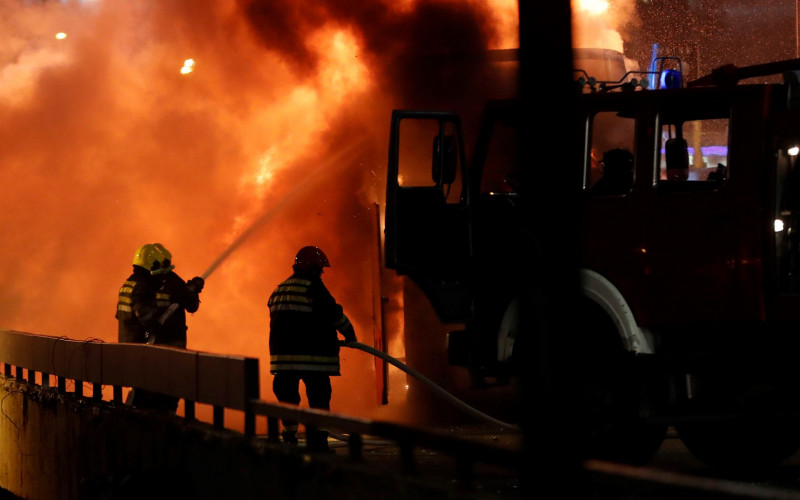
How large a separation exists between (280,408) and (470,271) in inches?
117

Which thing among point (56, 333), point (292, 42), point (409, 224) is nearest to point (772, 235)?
point (409, 224)

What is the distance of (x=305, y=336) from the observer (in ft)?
30.7

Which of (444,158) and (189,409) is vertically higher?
(444,158)

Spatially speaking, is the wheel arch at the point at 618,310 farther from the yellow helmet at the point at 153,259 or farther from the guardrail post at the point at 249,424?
the yellow helmet at the point at 153,259

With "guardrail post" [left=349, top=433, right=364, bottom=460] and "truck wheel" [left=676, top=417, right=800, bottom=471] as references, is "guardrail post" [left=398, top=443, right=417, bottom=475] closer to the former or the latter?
"guardrail post" [left=349, top=433, right=364, bottom=460]

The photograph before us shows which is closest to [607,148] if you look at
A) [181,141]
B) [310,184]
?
[310,184]

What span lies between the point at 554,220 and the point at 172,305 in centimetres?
756

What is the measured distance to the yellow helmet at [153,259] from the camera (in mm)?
10828

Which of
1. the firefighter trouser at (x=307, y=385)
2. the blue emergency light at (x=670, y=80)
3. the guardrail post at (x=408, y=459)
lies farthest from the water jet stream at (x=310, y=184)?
the guardrail post at (x=408, y=459)

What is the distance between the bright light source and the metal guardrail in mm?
10564

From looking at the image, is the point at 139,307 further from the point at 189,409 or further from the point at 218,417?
the point at 218,417

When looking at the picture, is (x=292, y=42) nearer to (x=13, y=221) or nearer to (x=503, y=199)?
(x=13, y=221)

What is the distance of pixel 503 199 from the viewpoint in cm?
898

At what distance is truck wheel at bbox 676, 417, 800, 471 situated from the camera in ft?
27.8
